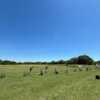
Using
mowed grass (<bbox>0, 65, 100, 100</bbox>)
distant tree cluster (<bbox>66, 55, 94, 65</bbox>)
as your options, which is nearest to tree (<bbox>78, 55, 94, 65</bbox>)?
distant tree cluster (<bbox>66, 55, 94, 65</bbox>)

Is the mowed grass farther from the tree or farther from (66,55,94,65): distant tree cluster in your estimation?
(66,55,94,65): distant tree cluster

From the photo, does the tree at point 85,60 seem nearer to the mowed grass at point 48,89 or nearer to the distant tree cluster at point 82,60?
the distant tree cluster at point 82,60

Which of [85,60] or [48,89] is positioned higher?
[85,60]

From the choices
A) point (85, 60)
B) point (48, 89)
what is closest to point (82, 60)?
point (85, 60)

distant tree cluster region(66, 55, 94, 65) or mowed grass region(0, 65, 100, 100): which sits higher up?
distant tree cluster region(66, 55, 94, 65)

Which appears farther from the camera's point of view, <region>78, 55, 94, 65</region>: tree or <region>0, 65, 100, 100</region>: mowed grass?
<region>78, 55, 94, 65</region>: tree

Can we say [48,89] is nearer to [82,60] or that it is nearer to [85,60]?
[85,60]

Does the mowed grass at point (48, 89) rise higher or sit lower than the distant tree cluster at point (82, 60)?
lower

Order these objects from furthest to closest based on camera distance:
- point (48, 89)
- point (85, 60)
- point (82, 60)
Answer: point (82, 60) → point (85, 60) → point (48, 89)

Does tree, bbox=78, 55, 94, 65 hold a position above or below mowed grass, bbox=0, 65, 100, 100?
above

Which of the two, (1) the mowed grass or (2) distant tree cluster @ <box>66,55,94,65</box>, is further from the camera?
(2) distant tree cluster @ <box>66,55,94,65</box>

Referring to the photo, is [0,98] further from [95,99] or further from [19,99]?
[95,99]

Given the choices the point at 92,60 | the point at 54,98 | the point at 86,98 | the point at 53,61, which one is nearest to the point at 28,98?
the point at 54,98

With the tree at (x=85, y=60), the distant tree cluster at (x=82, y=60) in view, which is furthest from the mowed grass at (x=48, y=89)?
the distant tree cluster at (x=82, y=60)
